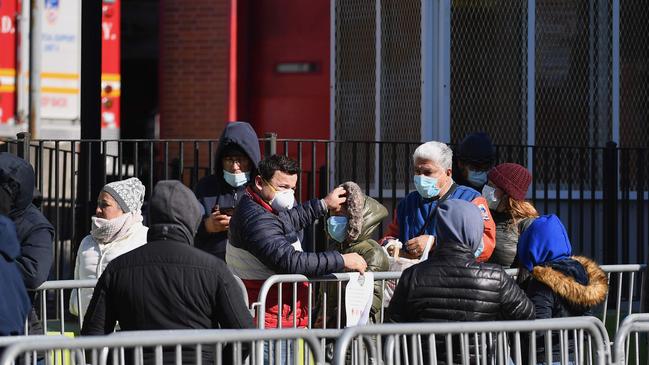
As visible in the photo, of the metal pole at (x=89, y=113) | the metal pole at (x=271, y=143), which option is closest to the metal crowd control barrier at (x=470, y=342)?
the metal pole at (x=271, y=143)

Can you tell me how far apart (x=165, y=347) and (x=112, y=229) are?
6.24ft

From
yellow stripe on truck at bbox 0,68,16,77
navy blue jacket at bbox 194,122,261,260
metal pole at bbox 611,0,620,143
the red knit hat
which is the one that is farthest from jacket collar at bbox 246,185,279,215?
yellow stripe on truck at bbox 0,68,16,77

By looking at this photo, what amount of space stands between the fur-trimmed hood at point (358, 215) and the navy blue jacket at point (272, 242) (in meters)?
0.37

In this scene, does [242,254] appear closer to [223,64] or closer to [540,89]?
[540,89]

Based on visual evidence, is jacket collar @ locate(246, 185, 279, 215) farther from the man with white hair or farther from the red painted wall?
the red painted wall

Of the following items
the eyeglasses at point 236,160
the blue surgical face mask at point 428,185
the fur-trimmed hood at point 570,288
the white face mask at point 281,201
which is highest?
the eyeglasses at point 236,160

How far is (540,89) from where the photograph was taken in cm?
1161

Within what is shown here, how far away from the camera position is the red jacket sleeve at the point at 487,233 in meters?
7.27

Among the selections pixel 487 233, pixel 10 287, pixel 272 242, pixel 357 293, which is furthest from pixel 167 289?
pixel 487 233

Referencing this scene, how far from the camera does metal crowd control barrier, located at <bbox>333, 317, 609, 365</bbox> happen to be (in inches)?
206

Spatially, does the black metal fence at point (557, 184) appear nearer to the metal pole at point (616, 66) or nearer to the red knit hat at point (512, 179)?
the metal pole at point (616, 66)

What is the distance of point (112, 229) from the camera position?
691 cm

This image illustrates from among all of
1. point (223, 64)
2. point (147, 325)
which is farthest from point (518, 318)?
point (223, 64)

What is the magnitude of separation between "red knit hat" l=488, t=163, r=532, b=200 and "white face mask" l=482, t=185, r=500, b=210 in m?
0.15
